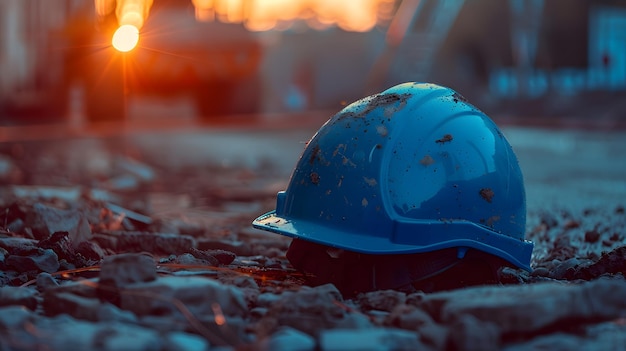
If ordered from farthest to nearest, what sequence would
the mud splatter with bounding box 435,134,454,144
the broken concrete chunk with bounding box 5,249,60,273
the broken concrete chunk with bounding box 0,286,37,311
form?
the broken concrete chunk with bounding box 5,249,60,273, the mud splatter with bounding box 435,134,454,144, the broken concrete chunk with bounding box 0,286,37,311

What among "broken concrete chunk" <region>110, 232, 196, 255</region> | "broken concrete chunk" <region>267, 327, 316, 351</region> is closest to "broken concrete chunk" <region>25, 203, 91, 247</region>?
"broken concrete chunk" <region>110, 232, 196, 255</region>

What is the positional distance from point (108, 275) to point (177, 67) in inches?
519

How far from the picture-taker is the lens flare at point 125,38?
1484 centimetres

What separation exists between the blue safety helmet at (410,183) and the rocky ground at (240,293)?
0.83 feet

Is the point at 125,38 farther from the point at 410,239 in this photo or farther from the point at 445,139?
the point at 410,239

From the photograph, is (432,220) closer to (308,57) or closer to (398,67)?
(398,67)

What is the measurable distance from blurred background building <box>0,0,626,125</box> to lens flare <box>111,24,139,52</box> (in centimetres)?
8

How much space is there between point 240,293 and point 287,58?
34.9 meters

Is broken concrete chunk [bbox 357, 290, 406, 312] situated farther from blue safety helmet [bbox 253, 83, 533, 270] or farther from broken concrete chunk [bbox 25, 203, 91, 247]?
broken concrete chunk [bbox 25, 203, 91, 247]

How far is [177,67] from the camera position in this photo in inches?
645

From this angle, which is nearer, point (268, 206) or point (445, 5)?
point (268, 206)

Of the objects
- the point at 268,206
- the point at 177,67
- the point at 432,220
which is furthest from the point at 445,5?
the point at 432,220

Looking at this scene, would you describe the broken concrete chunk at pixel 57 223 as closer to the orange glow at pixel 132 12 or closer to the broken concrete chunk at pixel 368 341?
the broken concrete chunk at pixel 368 341

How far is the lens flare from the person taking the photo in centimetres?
1484
